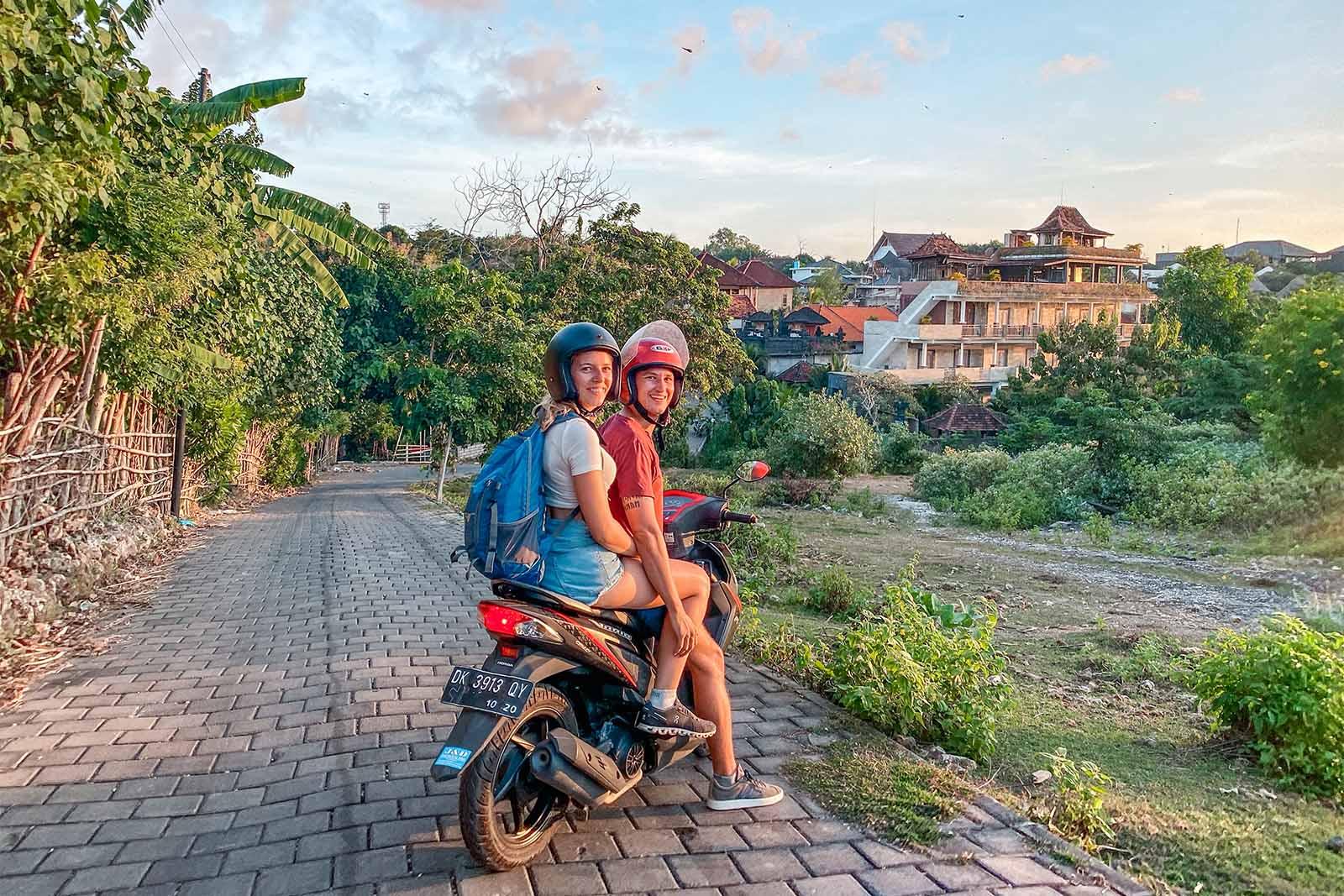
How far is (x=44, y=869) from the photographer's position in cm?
323

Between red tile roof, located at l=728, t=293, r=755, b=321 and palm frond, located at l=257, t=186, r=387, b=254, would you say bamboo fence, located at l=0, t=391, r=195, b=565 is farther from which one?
red tile roof, located at l=728, t=293, r=755, b=321

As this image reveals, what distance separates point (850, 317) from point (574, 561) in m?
52.1

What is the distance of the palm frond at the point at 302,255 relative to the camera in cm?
1352

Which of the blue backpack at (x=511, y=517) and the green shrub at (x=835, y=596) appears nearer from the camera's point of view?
the blue backpack at (x=511, y=517)

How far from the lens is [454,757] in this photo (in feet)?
9.68

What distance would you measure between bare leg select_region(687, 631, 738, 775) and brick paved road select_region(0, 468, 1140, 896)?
20cm

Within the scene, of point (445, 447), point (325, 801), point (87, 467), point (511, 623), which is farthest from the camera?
point (445, 447)

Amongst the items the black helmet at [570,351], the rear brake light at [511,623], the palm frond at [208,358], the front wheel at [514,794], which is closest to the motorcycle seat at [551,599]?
the rear brake light at [511,623]

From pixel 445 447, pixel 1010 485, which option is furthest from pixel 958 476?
pixel 445 447

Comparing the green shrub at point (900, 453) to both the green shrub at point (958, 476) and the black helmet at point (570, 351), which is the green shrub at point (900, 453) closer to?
the green shrub at point (958, 476)

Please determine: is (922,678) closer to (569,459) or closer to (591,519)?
(591,519)

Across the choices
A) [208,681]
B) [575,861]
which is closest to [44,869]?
[575,861]

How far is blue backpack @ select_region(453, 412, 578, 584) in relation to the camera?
10.8 ft

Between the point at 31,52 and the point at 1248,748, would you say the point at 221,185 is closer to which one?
the point at 31,52
